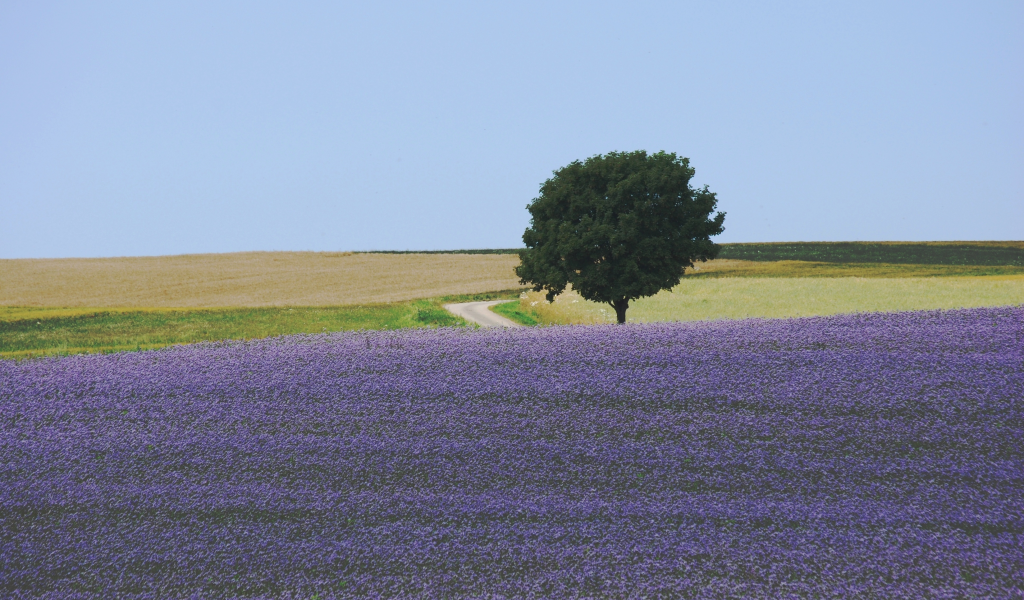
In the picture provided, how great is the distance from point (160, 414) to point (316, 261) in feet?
238

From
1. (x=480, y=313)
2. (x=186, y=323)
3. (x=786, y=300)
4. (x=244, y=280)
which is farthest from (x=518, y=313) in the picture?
(x=244, y=280)

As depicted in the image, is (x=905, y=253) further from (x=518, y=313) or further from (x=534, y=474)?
(x=534, y=474)

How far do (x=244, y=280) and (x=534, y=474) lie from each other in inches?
2333

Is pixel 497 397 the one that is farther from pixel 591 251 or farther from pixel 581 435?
pixel 591 251

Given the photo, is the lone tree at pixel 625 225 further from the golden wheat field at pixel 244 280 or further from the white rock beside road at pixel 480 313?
the golden wheat field at pixel 244 280

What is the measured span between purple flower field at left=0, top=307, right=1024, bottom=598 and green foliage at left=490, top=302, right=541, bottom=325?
24.2 m

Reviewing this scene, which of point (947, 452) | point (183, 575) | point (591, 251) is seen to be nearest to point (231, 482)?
point (183, 575)

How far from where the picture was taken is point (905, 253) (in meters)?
84.0

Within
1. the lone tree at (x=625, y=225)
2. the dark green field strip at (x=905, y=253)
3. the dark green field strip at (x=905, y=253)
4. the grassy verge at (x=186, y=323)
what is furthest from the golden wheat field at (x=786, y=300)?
the dark green field strip at (x=905, y=253)

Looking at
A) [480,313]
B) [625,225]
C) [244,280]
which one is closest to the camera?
[625,225]

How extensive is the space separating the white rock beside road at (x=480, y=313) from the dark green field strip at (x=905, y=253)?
4539cm

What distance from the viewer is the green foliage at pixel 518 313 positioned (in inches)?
1394

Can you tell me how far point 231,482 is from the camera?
7.66m

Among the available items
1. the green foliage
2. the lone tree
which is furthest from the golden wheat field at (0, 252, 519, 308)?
the lone tree
